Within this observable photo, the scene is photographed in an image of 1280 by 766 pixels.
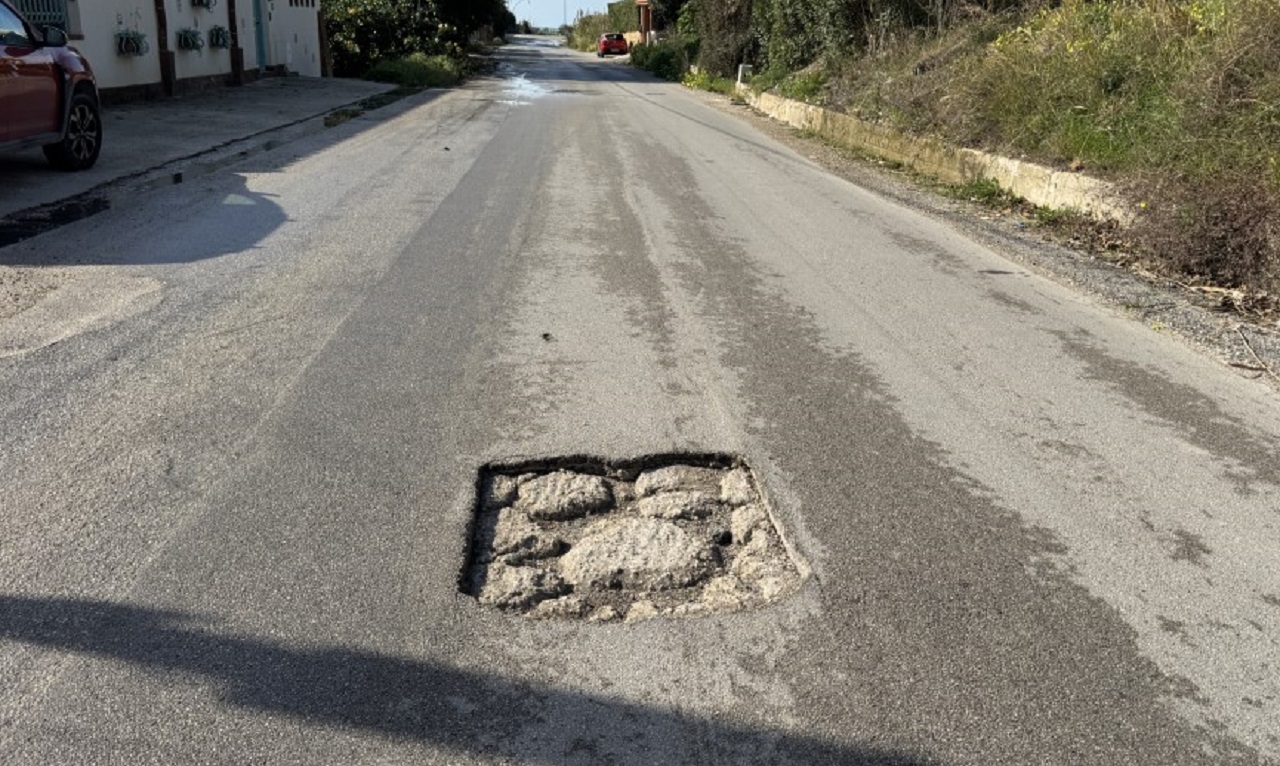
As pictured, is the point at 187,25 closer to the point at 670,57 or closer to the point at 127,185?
the point at 127,185

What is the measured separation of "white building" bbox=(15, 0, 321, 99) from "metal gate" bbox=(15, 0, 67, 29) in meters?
0.02

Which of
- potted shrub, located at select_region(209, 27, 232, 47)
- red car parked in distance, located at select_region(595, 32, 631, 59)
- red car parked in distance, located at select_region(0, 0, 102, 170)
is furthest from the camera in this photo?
red car parked in distance, located at select_region(595, 32, 631, 59)

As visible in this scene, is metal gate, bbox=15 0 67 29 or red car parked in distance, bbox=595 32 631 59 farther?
red car parked in distance, bbox=595 32 631 59

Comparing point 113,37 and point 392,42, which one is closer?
point 113,37

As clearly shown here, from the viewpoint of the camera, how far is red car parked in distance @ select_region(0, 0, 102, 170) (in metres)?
9.72

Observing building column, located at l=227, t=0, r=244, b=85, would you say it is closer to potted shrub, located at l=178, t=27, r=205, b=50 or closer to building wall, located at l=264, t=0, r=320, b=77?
potted shrub, located at l=178, t=27, r=205, b=50

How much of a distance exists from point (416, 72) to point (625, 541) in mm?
29897

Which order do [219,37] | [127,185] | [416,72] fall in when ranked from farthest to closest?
[416,72]
[219,37]
[127,185]

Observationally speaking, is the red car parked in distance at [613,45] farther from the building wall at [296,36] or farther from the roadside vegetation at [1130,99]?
the roadside vegetation at [1130,99]

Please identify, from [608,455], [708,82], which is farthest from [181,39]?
[608,455]

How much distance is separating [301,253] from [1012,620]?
239 inches

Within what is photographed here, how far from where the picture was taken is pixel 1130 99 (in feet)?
35.5

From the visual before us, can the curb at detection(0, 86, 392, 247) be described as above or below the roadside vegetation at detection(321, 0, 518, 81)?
below

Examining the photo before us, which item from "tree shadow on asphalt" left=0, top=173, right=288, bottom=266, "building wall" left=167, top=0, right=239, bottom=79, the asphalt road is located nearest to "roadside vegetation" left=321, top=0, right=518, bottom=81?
"building wall" left=167, top=0, right=239, bottom=79
